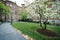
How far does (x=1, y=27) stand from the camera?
2.39m

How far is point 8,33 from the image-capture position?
7.85ft

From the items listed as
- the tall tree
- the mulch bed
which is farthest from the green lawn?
the tall tree

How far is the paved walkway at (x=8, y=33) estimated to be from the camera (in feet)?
7.75

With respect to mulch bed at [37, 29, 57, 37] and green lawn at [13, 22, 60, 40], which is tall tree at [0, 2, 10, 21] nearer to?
green lawn at [13, 22, 60, 40]

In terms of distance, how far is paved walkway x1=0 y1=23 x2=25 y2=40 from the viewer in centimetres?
236

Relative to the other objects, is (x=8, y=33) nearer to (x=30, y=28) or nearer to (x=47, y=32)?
(x=30, y=28)

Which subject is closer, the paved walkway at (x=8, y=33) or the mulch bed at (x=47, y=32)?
the paved walkway at (x=8, y=33)

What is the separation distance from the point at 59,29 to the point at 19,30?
22.8 inches

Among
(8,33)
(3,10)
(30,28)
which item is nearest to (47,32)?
(30,28)

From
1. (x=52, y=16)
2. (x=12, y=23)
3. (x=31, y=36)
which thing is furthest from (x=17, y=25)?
(x=52, y=16)

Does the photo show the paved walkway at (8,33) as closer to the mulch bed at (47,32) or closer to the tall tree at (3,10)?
the tall tree at (3,10)

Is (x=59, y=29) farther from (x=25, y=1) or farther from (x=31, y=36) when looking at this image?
(x=25, y=1)

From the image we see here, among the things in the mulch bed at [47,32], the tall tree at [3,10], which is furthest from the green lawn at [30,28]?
the tall tree at [3,10]

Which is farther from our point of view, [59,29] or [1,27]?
[59,29]
